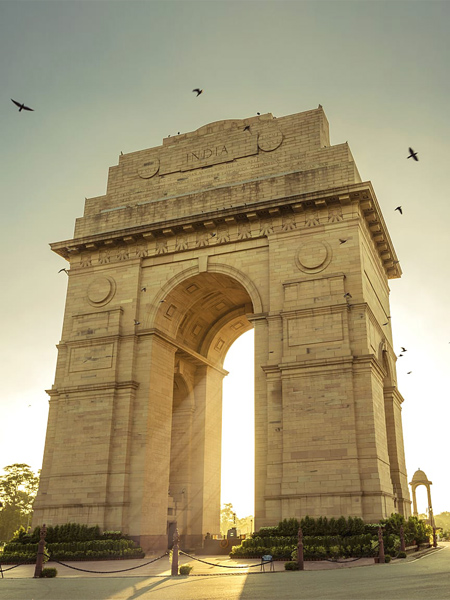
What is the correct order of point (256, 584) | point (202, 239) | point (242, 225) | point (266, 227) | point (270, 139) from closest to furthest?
1. point (256, 584)
2. point (266, 227)
3. point (242, 225)
4. point (202, 239)
5. point (270, 139)

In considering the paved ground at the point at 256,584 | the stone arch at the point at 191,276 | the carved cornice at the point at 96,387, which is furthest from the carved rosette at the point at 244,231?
the paved ground at the point at 256,584

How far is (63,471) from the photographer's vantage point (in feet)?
Answer: 84.6

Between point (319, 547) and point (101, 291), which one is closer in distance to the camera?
point (319, 547)

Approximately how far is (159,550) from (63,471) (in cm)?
558

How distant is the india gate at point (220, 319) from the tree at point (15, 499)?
4574 cm

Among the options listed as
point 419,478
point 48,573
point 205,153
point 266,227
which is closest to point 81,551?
point 48,573

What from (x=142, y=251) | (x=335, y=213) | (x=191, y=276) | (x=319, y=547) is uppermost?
(x=335, y=213)

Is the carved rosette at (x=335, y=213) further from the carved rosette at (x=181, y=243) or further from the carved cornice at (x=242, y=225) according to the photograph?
the carved rosette at (x=181, y=243)

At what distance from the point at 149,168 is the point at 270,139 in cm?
712

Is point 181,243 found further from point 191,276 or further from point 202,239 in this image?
point 191,276

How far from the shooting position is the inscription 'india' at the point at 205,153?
30.7m

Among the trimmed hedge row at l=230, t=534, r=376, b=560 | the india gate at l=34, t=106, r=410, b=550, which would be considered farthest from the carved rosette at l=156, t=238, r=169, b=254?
the trimmed hedge row at l=230, t=534, r=376, b=560

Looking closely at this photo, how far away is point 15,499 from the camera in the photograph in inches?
2808

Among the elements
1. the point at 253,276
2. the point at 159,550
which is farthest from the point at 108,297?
the point at 159,550
